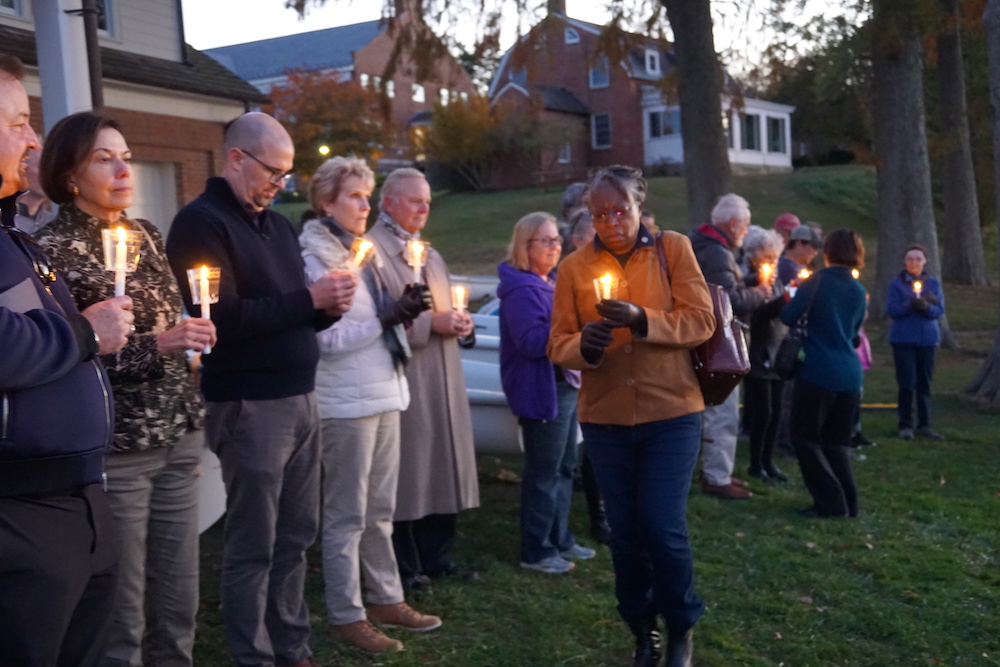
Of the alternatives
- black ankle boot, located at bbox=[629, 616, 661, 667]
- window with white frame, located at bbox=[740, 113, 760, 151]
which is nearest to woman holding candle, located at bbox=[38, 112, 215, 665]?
black ankle boot, located at bbox=[629, 616, 661, 667]

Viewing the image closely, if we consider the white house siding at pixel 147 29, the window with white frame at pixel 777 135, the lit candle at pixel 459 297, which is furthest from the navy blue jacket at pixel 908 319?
the window with white frame at pixel 777 135

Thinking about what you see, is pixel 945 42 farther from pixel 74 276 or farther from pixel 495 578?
pixel 74 276

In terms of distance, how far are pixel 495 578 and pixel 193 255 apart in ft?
9.63

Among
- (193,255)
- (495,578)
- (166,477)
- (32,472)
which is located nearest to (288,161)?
(193,255)

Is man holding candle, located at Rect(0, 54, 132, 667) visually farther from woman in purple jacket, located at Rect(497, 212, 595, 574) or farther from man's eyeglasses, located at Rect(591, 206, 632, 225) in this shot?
woman in purple jacket, located at Rect(497, 212, 595, 574)

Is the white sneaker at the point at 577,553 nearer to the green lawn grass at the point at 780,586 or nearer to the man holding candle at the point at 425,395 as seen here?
the green lawn grass at the point at 780,586

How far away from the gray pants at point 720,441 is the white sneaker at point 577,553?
5.93 ft

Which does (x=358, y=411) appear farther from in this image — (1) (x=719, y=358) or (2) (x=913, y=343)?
(2) (x=913, y=343)

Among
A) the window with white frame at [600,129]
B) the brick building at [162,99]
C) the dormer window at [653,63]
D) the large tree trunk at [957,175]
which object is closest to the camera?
the brick building at [162,99]

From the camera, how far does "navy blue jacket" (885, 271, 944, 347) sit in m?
10.3

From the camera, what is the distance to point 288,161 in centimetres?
417

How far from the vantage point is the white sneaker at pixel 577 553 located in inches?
253

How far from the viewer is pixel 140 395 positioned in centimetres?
351

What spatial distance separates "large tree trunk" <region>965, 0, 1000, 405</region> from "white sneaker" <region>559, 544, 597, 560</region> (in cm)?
742
